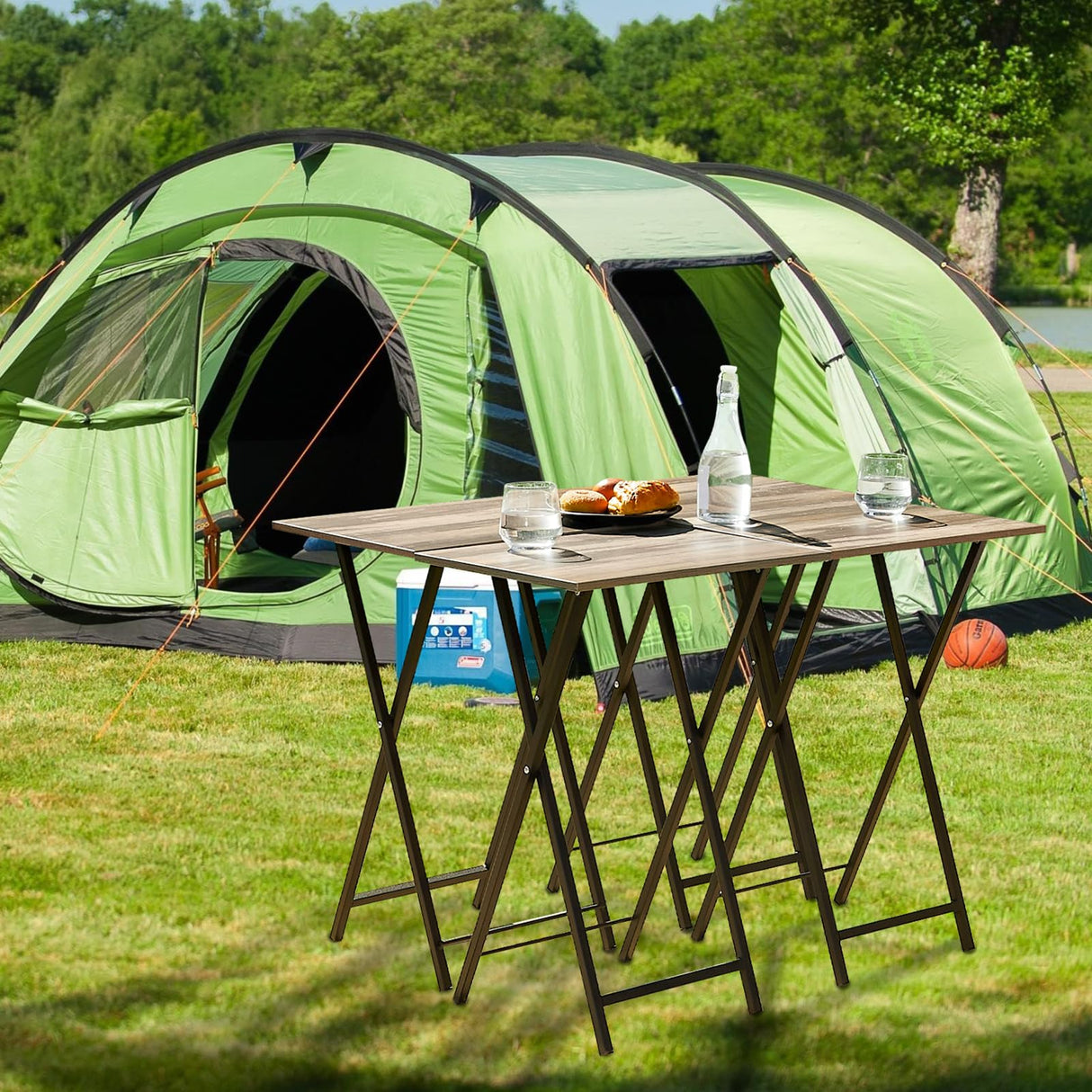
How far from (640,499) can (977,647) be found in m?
3.30

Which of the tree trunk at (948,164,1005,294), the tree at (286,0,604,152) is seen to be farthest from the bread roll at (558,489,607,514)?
the tree at (286,0,604,152)

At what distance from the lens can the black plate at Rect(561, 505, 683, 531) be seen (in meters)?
3.22

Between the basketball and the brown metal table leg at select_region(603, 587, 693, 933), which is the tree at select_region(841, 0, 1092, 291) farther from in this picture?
the brown metal table leg at select_region(603, 587, 693, 933)

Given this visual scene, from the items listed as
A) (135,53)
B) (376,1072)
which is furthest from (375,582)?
(135,53)

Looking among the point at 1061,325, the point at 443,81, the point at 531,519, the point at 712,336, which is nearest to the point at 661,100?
the point at 443,81

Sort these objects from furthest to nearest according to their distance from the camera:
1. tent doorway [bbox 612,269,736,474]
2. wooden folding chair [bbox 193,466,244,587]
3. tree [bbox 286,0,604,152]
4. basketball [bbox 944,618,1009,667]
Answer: tree [bbox 286,0,604,152] < tent doorway [bbox 612,269,736,474] < wooden folding chair [bbox 193,466,244,587] < basketball [bbox 944,618,1009,667]

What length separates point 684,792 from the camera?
3.54 metres

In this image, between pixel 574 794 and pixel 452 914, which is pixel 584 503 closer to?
pixel 574 794

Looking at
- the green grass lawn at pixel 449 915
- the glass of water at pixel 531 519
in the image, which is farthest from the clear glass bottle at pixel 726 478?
the green grass lawn at pixel 449 915

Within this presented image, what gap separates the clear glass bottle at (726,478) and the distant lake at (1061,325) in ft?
59.6

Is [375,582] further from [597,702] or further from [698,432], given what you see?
[698,432]

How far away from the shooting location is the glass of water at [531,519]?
301cm

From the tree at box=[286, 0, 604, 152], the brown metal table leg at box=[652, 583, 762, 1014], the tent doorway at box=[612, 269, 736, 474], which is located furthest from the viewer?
the tree at box=[286, 0, 604, 152]

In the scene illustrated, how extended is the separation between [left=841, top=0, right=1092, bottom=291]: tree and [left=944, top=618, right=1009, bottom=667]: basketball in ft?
48.2
